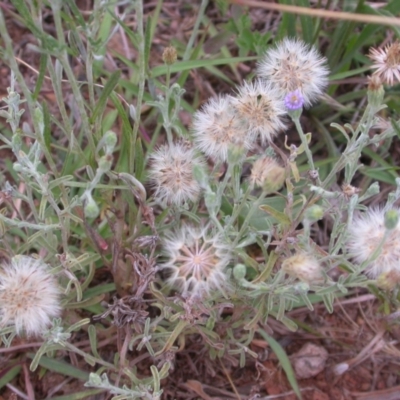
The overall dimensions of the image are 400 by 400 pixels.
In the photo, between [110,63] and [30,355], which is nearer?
[30,355]

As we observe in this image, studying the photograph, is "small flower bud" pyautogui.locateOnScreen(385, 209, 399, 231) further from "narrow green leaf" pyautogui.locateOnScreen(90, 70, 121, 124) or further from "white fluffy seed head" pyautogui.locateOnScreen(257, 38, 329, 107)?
"narrow green leaf" pyautogui.locateOnScreen(90, 70, 121, 124)

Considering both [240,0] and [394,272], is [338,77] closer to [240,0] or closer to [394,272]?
[240,0]

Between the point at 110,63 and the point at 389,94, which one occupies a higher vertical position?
the point at 389,94

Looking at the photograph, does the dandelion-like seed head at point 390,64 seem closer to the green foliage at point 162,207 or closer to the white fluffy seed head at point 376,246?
the green foliage at point 162,207

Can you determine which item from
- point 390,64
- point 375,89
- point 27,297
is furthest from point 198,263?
point 390,64

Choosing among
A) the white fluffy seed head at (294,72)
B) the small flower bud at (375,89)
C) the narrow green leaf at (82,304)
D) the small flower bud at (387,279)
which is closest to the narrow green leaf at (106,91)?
the white fluffy seed head at (294,72)

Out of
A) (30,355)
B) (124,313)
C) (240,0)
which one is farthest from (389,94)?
(30,355)

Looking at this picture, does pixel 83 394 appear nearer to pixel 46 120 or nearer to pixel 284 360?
pixel 284 360
